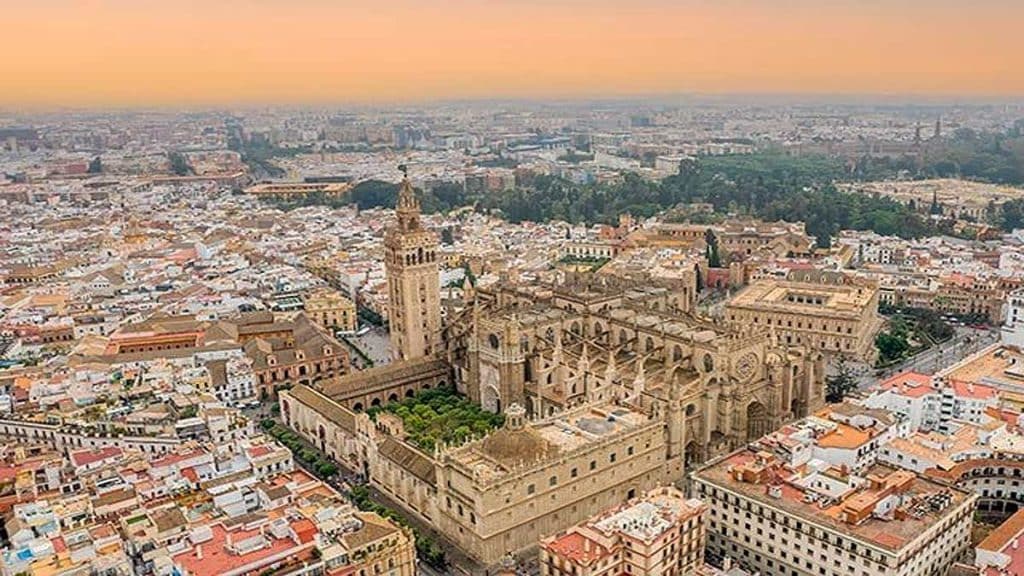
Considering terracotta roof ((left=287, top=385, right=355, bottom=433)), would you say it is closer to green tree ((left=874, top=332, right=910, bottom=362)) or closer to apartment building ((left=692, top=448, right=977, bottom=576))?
apartment building ((left=692, top=448, right=977, bottom=576))

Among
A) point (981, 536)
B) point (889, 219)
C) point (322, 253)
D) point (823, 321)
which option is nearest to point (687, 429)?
point (981, 536)

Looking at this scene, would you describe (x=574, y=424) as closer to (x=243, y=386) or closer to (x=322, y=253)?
(x=243, y=386)

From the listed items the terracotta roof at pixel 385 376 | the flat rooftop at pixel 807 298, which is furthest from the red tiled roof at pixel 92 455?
the flat rooftop at pixel 807 298

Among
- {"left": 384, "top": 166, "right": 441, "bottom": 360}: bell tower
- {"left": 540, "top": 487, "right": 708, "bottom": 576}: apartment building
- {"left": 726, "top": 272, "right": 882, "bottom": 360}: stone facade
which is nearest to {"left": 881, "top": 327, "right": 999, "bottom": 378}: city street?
{"left": 726, "top": 272, "right": 882, "bottom": 360}: stone facade

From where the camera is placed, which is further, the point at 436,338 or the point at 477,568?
the point at 436,338

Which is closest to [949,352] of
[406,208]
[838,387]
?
[838,387]

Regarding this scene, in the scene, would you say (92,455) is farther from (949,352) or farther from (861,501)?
(949,352)
